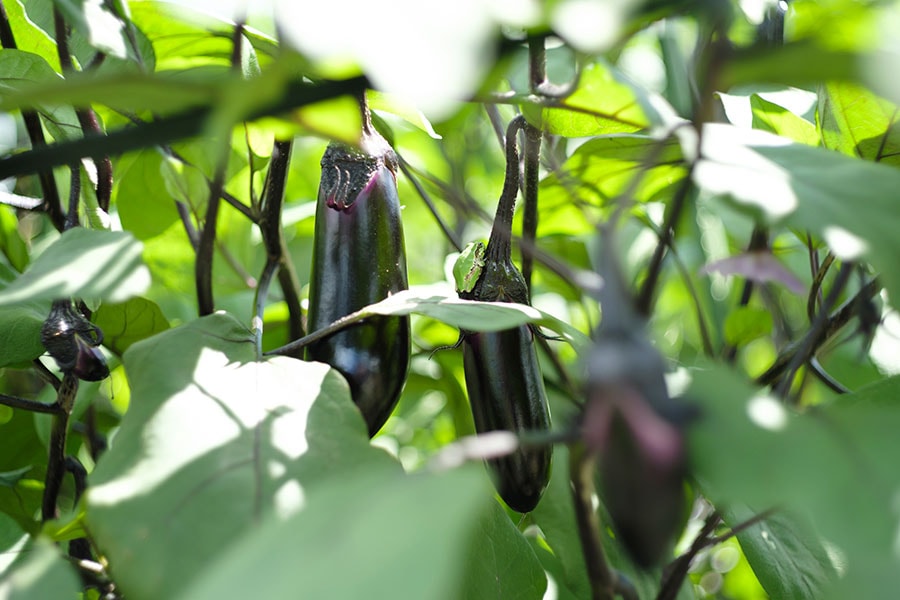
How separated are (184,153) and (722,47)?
337 mm

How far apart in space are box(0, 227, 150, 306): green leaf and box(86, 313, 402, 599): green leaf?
0.17ft

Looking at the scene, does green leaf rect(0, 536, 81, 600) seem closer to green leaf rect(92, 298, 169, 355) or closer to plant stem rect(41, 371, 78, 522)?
plant stem rect(41, 371, 78, 522)

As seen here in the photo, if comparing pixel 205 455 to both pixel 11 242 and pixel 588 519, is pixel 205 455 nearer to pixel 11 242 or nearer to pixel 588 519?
pixel 588 519

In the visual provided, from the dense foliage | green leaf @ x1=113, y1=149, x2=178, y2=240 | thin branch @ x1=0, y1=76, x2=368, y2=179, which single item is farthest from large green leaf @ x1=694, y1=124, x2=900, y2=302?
green leaf @ x1=113, y1=149, x2=178, y2=240

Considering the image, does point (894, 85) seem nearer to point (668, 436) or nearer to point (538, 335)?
point (668, 436)

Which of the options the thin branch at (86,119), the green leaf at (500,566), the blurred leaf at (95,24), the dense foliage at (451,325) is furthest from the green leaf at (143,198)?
the green leaf at (500,566)

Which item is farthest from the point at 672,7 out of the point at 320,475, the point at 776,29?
the point at 776,29

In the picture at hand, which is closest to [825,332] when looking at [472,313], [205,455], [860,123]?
[860,123]

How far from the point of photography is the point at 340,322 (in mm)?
Answer: 386

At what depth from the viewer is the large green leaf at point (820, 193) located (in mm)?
239

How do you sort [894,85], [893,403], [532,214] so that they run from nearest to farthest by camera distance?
[894,85]
[893,403]
[532,214]

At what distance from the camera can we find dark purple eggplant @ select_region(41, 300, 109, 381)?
0.37 metres

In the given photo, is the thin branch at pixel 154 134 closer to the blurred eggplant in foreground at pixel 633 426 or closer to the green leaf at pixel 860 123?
the blurred eggplant in foreground at pixel 633 426

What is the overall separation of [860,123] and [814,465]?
0.90ft
